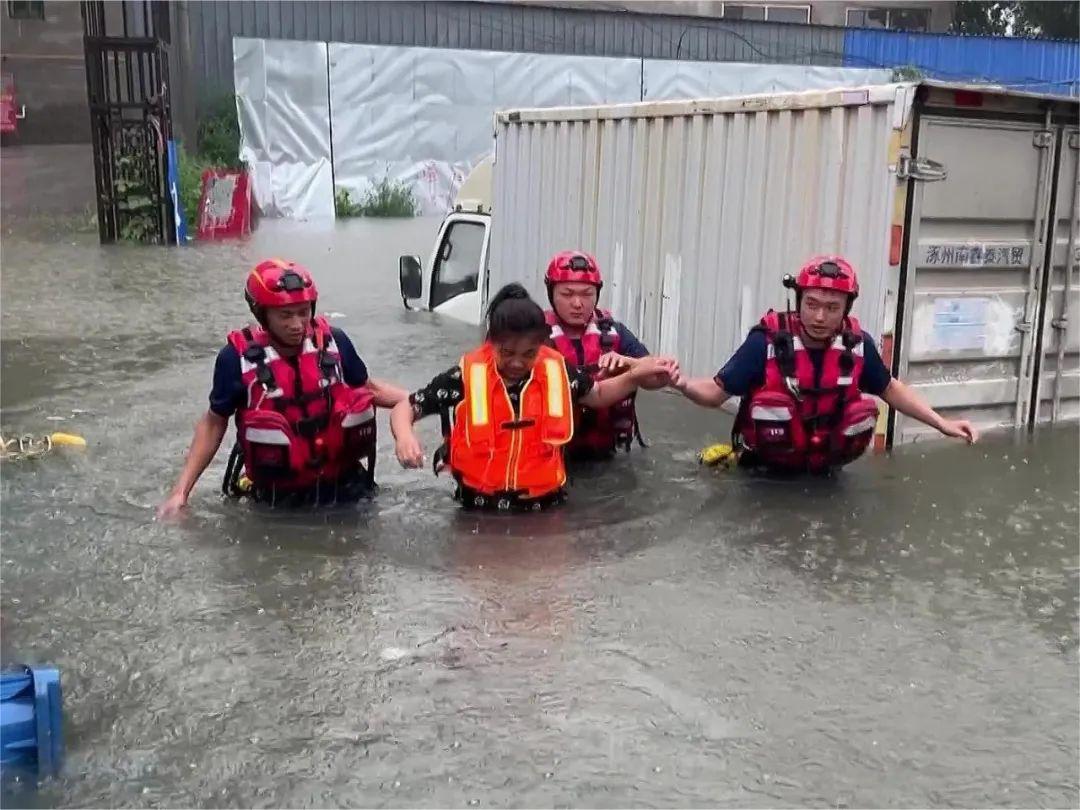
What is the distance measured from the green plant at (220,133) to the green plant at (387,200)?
9.34ft

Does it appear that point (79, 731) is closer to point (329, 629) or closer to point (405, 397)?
point (329, 629)

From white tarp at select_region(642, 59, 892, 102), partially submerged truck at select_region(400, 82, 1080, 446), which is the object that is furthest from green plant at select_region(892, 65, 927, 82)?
partially submerged truck at select_region(400, 82, 1080, 446)

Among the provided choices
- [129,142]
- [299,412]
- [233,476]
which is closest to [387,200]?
[129,142]

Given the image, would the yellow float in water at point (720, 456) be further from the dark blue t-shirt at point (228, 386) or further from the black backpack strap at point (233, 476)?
the dark blue t-shirt at point (228, 386)

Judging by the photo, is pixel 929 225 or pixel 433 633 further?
pixel 929 225

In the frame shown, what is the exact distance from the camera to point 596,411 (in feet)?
20.8

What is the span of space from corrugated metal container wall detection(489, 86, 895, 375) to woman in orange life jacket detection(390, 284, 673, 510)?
2.11 metres

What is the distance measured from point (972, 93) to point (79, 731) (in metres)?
5.37

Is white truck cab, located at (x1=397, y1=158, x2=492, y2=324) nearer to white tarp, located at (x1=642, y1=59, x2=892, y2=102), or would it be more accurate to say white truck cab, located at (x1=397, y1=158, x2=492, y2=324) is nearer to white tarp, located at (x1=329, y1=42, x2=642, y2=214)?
white tarp, located at (x1=329, y1=42, x2=642, y2=214)

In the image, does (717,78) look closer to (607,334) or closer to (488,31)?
(488,31)

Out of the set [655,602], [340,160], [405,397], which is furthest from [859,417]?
[340,160]

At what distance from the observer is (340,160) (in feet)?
80.7

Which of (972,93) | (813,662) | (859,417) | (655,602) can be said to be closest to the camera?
(813,662)

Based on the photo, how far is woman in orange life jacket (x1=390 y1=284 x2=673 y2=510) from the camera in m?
5.03
